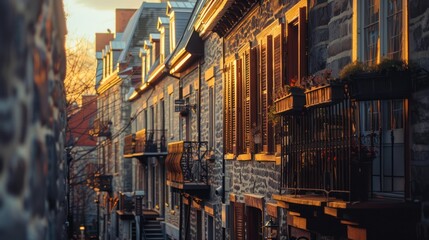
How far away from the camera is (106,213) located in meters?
53.7

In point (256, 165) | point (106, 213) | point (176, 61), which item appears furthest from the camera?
point (106, 213)

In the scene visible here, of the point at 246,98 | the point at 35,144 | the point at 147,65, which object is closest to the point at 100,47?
the point at 147,65

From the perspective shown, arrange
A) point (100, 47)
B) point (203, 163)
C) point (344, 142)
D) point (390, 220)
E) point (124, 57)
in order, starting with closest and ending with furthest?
point (390, 220)
point (344, 142)
point (203, 163)
point (124, 57)
point (100, 47)

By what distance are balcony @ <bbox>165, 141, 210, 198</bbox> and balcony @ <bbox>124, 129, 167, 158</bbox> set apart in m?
7.56

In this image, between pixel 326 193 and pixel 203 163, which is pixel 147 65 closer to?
pixel 203 163

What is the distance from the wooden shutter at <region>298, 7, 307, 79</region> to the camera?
12.2 metres

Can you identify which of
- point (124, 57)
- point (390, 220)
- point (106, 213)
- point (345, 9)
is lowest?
point (106, 213)

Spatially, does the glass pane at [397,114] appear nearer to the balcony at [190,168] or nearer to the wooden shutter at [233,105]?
the wooden shutter at [233,105]

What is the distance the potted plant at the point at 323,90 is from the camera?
8.70 metres

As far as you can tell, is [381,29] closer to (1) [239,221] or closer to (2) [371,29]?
(2) [371,29]

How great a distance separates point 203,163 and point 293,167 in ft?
43.2

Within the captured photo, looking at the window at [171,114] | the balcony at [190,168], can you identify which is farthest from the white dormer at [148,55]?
the balcony at [190,168]

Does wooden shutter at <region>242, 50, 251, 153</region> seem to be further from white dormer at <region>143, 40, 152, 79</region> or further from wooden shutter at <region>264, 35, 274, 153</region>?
white dormer at <region>143, 40, 152, 79</region>

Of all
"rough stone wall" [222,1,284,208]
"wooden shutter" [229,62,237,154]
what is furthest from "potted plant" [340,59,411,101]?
"wooden shutter" [229,62,237,154]
